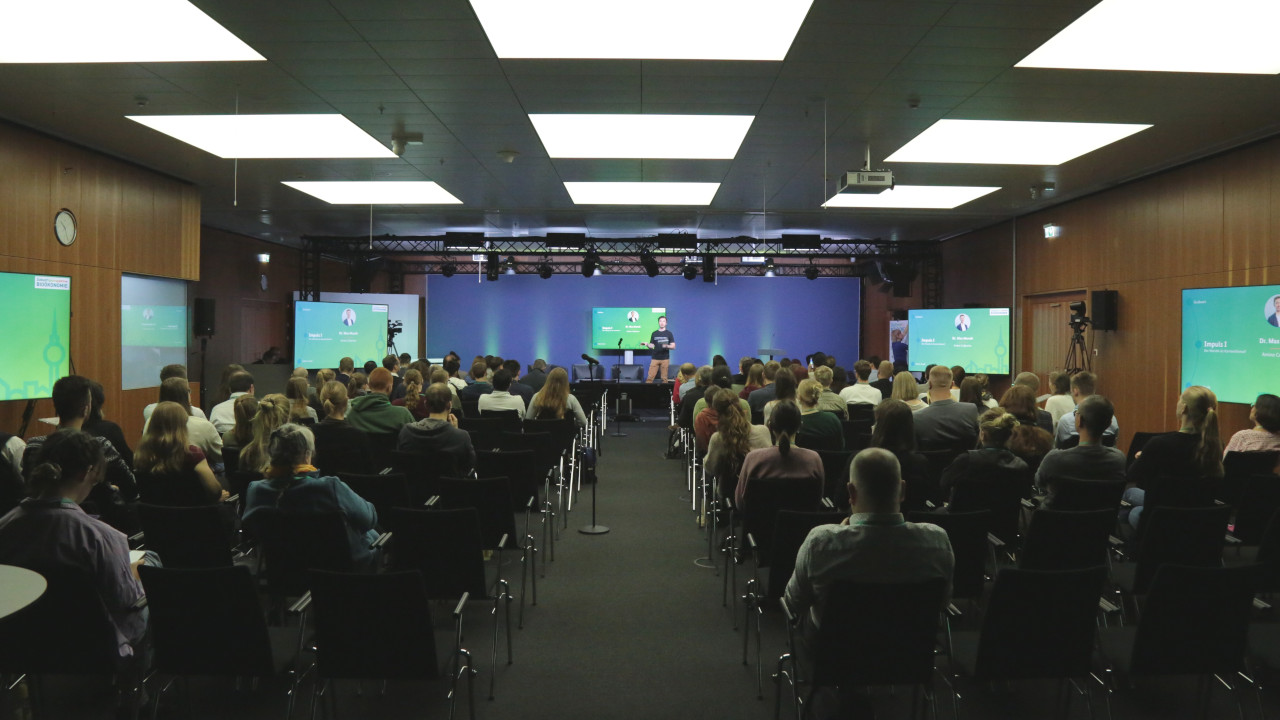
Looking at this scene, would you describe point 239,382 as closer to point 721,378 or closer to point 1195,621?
point 721,378

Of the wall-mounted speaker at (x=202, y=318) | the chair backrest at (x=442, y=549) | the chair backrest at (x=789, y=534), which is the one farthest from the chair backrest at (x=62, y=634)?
the wall-mounted speaker at (x=202, y=318)

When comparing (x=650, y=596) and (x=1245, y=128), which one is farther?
(x=1245, y=128)

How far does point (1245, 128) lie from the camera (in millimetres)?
7117

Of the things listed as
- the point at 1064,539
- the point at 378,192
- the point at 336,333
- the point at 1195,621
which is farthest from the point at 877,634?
the point at 336,333

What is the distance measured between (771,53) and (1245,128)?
4.94 meters

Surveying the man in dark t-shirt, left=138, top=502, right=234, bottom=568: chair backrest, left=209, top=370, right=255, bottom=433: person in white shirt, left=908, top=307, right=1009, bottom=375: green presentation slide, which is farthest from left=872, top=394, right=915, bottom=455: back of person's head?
the man in dark t-shirt

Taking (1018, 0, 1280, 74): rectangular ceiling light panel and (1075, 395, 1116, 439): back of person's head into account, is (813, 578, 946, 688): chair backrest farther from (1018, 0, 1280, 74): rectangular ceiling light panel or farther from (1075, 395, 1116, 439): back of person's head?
(1018, 0, 1280, 74): rectangular ceiling light panel

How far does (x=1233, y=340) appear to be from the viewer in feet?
25.3

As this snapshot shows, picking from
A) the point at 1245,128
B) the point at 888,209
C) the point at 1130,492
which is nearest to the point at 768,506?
the point at 1130,492

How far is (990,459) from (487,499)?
2.82m

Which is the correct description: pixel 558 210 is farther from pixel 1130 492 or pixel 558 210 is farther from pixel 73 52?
pixel 1130 492

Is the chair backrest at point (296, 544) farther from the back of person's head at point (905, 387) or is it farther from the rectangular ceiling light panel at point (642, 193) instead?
the rectangular ceiling light panel at point (642, 193)

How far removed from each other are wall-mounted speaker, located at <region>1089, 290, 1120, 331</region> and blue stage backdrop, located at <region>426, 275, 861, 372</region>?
10.3 m

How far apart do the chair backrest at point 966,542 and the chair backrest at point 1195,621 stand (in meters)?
0.84
